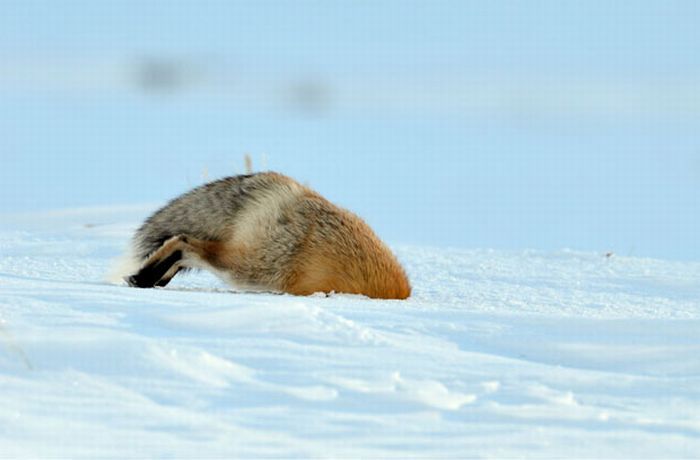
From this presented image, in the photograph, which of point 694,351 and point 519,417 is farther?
point 694,351

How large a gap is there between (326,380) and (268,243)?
238 cm

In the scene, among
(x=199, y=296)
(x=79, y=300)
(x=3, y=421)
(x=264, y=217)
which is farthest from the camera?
(x=264, y=217)

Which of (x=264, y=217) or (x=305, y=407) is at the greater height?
(x=264, y=217)

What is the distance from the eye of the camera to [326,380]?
339 cm

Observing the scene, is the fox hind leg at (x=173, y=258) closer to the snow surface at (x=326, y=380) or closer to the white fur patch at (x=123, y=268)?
the white fur patch at (x=123, y=268)

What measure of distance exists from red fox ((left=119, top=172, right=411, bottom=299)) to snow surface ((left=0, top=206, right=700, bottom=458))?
798 millimetres

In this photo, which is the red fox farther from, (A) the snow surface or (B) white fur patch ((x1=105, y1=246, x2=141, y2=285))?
(A) the snow surface

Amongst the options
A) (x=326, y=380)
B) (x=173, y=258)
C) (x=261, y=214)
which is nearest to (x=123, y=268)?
(x=173, y=258)

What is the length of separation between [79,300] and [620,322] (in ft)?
7.24

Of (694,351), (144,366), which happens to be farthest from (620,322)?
(144,366)

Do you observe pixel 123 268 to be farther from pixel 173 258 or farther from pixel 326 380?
pixel 326 380

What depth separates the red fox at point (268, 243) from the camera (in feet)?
18.0

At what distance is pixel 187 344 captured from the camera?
11.8 ft

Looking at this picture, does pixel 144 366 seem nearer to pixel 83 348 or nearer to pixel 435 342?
pixel 83 348
